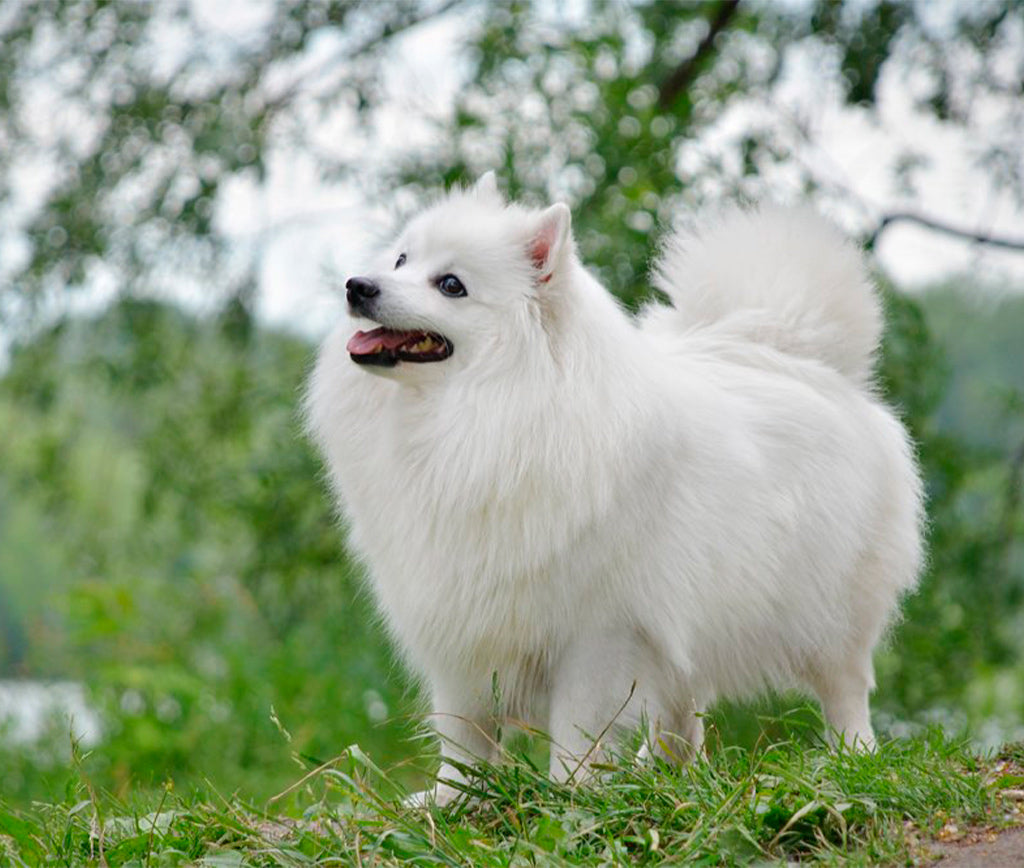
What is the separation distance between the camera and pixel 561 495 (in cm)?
385

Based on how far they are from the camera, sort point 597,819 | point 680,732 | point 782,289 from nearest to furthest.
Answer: point 597,819 < point 680,732 < point 782,289

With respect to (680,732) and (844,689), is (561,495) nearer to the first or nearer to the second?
(680,732)

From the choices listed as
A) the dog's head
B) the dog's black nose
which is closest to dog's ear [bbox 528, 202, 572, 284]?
the dog's head

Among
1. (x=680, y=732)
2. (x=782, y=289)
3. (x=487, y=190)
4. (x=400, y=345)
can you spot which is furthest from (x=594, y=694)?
(x=782, y=289)

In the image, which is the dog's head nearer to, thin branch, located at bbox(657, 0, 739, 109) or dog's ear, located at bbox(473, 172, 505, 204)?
dog's ear, located at bbox(473, 172, 505, 204)

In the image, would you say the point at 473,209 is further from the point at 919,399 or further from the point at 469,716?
the point at 919,399

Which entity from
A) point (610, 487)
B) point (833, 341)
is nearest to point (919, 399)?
point (833, 341)

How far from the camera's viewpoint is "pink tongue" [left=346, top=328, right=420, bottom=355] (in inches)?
154

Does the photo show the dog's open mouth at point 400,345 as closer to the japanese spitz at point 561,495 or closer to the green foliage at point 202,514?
the japanese spitz at point 561,495

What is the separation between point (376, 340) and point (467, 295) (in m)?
0.28

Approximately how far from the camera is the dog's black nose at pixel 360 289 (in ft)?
12.5

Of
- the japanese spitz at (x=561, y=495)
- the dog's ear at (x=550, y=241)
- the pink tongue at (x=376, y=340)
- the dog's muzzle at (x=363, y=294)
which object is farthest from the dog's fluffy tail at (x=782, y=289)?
the dog's muzzle at (x=363, y=294)

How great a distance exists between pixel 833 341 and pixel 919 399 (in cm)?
315

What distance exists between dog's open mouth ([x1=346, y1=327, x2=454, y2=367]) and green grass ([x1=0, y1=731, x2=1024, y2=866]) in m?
1.07
